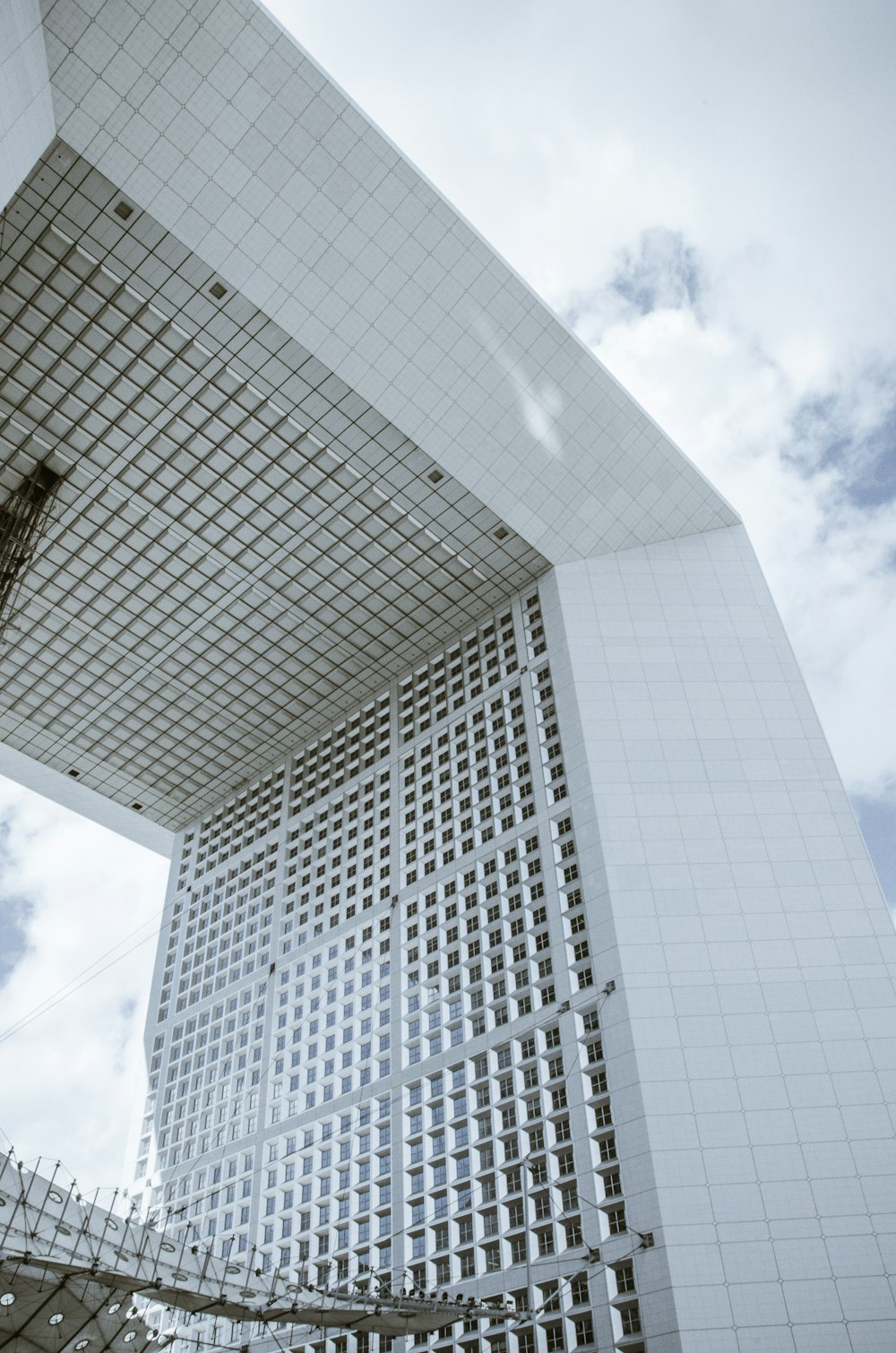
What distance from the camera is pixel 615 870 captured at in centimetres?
3009

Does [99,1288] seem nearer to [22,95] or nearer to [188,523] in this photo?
[188,523]

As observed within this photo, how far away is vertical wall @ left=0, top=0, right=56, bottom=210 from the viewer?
81.1 feet

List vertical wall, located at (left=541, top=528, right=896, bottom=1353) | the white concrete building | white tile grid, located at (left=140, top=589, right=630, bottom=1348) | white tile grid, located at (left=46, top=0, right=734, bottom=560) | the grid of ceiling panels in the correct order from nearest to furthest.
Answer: vertical wall, located at (left=541, top=528, right=896, bottom=1353) → the white concrete building → white tile grid, located at (left=140, top=589, right=630, bottom=1348) → white tile grid, located at (left=46, top=0, right=734, bottom=560) → the grid of ceiling panels

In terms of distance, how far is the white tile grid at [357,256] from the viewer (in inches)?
1171

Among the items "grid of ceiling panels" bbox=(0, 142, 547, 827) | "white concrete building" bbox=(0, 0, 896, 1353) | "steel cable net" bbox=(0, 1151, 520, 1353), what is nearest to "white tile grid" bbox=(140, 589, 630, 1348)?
"white concrete building" bbox=(0, 0, 896, 1353)

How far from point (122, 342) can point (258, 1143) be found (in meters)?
25.4

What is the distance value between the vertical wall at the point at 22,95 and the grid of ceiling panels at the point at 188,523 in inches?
67.2

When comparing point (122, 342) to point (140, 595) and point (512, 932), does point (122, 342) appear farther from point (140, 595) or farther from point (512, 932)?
point (512, 932)

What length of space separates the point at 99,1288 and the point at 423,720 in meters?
22.2

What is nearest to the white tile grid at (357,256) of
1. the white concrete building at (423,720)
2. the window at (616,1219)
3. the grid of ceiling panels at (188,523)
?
the white concrete building at (423,720)

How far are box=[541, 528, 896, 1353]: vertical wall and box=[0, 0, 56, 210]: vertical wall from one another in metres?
20.0

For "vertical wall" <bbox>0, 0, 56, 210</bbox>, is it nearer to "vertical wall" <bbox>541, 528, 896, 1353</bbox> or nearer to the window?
"vertical wall" <bbox>541, 528, 896, 1353</bbox>

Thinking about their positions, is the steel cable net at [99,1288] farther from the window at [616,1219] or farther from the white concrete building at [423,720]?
the white concrete building at [423,720]

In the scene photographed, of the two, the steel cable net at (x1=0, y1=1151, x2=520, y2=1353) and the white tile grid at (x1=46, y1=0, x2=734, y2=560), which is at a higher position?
the white tile grid at (x1=46, y1=0, x2=734, y2=560)
